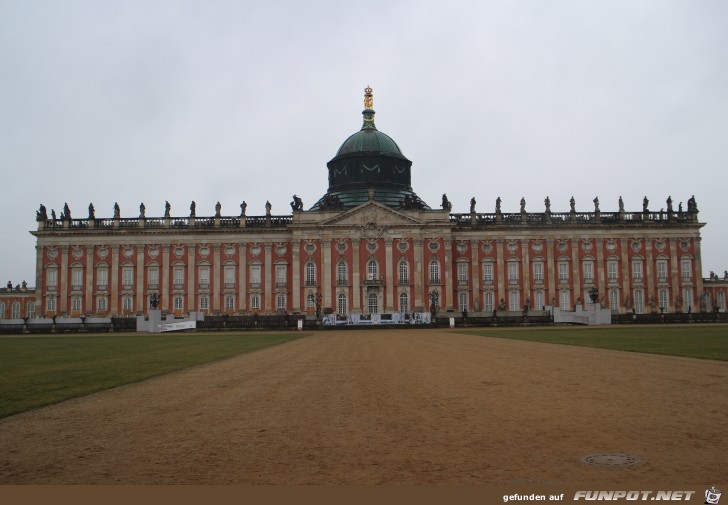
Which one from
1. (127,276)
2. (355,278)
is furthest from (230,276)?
(355,278)

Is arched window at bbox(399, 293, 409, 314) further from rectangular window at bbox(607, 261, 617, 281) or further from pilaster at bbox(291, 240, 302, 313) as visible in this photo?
rectangular window at bbox(607, 261, 617, 281)

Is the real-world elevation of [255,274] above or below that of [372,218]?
below

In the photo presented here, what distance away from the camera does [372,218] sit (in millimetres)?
73875

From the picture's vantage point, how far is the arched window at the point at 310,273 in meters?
73.8

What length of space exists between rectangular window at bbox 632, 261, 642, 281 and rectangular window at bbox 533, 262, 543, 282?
10.1m

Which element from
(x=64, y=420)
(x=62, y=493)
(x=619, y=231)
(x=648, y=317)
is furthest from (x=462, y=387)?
(x=619, y=231)

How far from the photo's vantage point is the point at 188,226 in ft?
251

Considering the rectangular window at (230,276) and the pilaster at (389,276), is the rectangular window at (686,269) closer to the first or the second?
the pilaster at (389,276)

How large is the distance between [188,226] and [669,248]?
174ft

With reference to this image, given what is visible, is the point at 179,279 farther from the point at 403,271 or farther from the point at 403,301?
the point at 403,301

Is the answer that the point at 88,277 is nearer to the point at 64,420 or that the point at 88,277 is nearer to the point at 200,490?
the point at 64,420

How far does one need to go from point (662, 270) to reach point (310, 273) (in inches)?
A: 1518

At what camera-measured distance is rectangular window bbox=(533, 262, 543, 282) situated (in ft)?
250

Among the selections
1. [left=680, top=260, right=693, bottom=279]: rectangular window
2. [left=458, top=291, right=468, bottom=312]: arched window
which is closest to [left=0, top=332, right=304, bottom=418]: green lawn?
[left=458, top=291, right=468, bottom=312]: arched window
